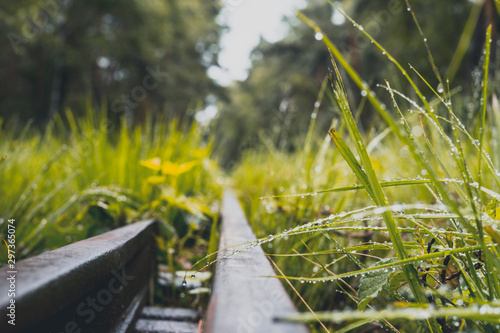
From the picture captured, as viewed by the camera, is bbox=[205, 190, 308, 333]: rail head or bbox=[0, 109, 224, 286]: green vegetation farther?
bbox=[0, 109, 224, 286]: green vegetation

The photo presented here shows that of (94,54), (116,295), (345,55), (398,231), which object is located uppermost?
(94,54)

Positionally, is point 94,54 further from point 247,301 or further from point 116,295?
point 247,301

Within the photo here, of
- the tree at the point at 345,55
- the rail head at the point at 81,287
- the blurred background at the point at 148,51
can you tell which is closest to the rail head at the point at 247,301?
the rail head at the point at 81,287

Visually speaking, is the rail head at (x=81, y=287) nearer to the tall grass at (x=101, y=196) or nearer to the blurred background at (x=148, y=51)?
the tall grass at (x=101, y=196)

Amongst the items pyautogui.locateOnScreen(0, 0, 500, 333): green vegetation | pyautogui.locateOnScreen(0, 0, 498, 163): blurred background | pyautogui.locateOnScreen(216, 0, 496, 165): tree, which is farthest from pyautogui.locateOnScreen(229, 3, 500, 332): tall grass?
pyautogui.locateOnScreen(0, 0, 498, 163): blurred background

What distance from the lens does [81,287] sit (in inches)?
19.9

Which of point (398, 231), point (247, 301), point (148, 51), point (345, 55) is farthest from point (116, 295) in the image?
point (148, 51)

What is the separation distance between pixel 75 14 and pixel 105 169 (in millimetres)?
13303

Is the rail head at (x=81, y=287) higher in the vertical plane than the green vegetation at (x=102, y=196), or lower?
lower

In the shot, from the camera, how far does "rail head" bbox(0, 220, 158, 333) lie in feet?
1.28

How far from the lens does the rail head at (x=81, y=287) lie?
0.39m

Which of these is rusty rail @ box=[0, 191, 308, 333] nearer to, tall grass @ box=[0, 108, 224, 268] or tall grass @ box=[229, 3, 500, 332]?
tall grass @ box=[229, 3, 500, 332]

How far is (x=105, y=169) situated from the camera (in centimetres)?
161

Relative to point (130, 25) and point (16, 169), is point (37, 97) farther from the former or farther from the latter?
point (16, 169)
